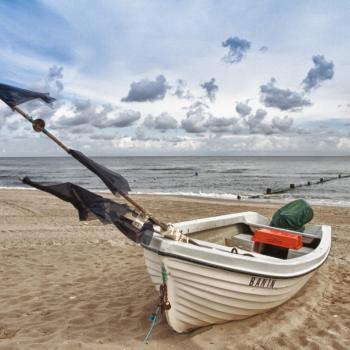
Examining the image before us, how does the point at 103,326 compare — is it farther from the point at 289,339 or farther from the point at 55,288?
the point at 289,339

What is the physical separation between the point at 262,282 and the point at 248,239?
9.05 feet

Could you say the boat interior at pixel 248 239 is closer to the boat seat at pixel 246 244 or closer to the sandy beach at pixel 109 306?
the boat seat at pixel 246 244

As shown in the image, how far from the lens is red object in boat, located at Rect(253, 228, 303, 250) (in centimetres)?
610

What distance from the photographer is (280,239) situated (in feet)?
20.4

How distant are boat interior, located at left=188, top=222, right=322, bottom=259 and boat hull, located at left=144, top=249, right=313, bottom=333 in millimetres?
1529

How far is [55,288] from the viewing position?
6.55m

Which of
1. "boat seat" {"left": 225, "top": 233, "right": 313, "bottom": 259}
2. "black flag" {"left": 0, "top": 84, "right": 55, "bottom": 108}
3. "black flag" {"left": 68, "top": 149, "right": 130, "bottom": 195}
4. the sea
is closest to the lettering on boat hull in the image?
"black flag" {"left": 68, "top": 149, "right": 130, "bottom": 195}

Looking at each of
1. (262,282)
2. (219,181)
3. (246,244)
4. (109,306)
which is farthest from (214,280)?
(219,181)

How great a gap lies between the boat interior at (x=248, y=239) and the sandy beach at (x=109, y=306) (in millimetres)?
660

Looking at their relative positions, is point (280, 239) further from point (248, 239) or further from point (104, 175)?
point (104, 175)

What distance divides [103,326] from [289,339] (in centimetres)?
253

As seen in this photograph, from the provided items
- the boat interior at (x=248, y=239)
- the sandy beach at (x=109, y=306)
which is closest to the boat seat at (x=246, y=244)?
the boat interior at (x=248, y=239)

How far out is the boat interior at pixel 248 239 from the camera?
662cm

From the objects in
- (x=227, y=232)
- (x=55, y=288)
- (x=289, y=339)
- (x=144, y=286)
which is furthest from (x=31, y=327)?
(x=227, y=232)
